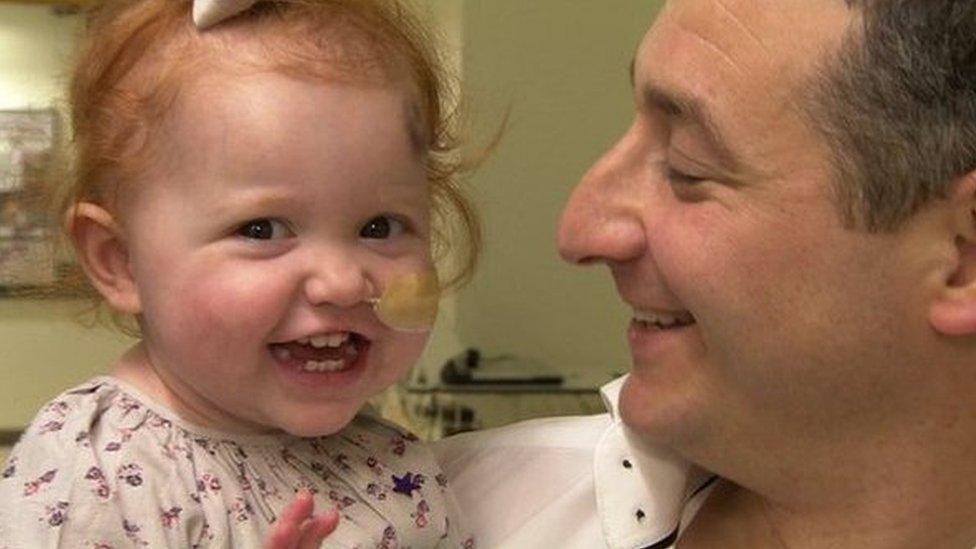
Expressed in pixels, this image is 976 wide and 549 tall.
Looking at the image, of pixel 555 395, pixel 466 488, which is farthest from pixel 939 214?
pixel 555 395

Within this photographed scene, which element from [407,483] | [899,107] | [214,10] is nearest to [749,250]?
[899,107]

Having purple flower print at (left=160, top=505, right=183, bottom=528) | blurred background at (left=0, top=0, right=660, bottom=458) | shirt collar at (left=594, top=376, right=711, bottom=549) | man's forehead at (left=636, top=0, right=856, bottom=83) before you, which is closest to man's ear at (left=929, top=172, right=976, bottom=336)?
man's forehead at (left=636, top=0, right=856, bottom=83)

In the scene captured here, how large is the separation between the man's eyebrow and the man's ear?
0.61ft

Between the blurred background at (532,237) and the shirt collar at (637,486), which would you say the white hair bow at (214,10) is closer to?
the shirt collar at (637,486)

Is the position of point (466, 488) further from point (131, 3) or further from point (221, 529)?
point (131, 3)

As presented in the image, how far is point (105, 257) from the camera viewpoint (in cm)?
123

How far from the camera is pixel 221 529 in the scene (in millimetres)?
1121

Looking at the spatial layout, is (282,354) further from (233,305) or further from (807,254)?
(807,254)

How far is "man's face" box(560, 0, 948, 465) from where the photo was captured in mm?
1148

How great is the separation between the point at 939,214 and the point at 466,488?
561 mm

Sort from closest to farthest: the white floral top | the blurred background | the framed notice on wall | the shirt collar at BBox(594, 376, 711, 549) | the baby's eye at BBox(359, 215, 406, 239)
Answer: the white floral top
the baby's eye at BBox(359, 215, 406, 239)
the shirt collar at BBox(594, 376, 711, 549)
the framed notice on wall
the blurred background

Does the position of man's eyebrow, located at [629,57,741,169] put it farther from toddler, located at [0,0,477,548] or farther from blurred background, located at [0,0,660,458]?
blurred background, located at [0,0,660,458]

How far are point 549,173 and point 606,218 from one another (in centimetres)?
168

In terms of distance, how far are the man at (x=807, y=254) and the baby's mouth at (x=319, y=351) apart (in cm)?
22
